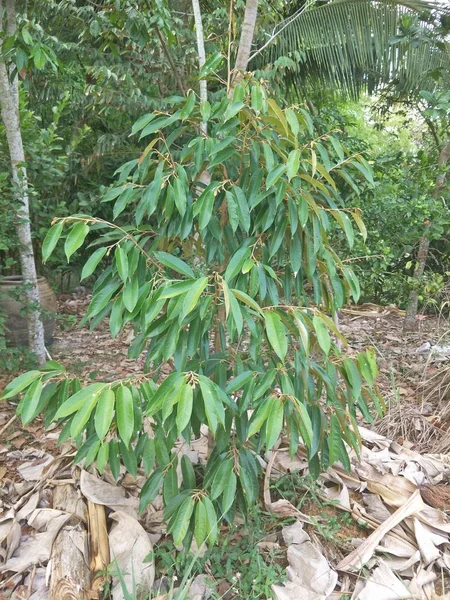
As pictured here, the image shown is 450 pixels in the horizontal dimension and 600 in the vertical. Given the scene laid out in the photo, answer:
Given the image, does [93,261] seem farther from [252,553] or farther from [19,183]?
[19,183]

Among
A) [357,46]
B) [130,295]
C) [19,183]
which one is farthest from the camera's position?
[357,46]

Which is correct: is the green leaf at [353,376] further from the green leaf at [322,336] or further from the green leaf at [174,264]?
the green leaf at [174,264]

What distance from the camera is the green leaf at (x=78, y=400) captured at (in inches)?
39.4

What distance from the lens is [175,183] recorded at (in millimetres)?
1278

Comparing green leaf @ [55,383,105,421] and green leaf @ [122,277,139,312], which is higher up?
green leaf @ [122,277,139,312]

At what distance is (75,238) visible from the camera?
1.13 m

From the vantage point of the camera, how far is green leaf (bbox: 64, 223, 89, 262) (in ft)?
3.65

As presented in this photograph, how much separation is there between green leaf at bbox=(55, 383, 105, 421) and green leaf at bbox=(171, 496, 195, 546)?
0.47 metres

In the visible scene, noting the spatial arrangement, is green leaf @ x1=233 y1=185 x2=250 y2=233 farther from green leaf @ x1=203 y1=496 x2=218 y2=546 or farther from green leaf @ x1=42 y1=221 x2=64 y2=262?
green leaf @ x1=203 y1=496 x2=218 y2=546

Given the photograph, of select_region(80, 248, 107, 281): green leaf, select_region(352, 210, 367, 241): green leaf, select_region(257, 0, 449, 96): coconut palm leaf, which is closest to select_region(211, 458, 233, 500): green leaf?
select_region(80, 248, 107, 281): green leaf

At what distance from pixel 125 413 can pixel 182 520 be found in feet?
1.40

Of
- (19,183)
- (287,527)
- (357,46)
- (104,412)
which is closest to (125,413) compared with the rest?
(104,412)

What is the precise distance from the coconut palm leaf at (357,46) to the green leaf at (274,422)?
400 centimetres

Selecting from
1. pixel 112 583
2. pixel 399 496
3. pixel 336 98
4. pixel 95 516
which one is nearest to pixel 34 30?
pixel 95 516
